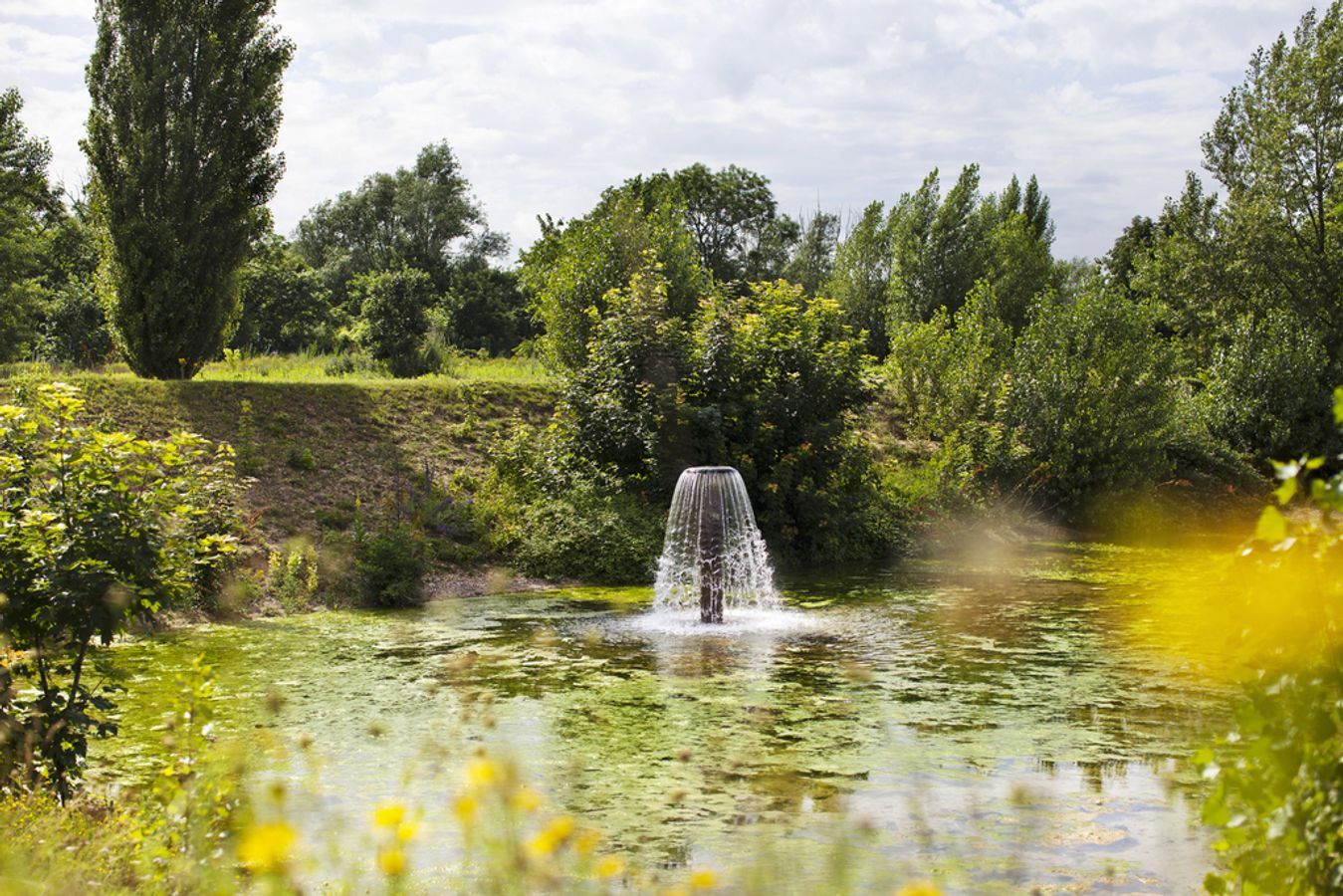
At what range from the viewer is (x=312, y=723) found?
8352mm

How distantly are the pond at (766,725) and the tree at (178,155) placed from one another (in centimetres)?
943

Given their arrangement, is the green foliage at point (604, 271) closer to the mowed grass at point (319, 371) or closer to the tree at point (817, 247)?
the mowed grass at point (319, 371)

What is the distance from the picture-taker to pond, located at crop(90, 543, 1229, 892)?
5918mm

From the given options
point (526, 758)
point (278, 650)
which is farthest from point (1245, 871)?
point (278, 650)

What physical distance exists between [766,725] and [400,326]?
1934 centimetres

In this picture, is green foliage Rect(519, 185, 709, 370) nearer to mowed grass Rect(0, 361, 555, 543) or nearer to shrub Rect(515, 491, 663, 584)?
mowed grass Rect(0, 361, 555, 543)

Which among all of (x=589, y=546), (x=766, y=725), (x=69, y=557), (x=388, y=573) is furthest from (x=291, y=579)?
(x=69, y=557)

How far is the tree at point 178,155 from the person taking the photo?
19750mm

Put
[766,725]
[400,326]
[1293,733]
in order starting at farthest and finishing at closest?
[400,326] → [766,725] → [1293,733]

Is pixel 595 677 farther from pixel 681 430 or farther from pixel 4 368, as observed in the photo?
pixel 4 368

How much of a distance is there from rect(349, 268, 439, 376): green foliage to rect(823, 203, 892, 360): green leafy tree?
19.6 metres

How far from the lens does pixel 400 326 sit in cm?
2586

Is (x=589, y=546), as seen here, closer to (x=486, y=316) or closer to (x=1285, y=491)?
(x=1285, y=491)

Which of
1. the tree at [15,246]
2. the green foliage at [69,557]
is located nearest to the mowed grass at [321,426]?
the green foliage at [69,557]
